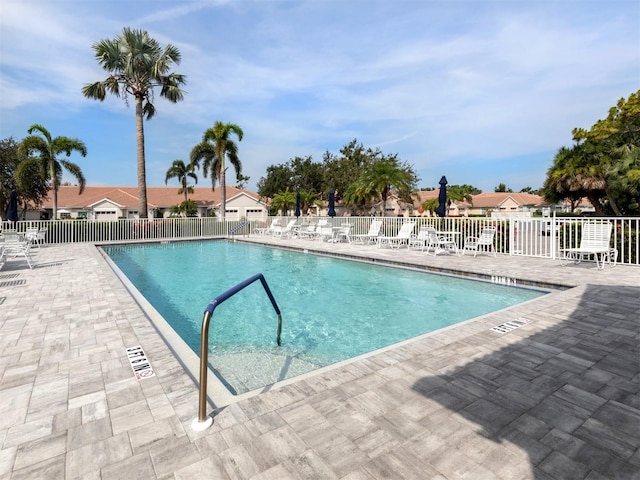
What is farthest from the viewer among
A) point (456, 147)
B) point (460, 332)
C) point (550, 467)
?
point (456, 147)

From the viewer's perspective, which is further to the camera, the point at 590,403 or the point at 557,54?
the point at 557,54

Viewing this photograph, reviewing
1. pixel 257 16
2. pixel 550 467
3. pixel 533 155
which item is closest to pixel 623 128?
pixel 533 155

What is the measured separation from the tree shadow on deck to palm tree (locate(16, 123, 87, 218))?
26.0m

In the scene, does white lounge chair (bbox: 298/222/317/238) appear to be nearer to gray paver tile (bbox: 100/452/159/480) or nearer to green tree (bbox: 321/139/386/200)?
gray paver tile (bbox: 100/452/159/480)

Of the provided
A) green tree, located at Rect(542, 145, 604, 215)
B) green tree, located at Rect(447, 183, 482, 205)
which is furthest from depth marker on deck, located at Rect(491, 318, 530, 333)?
green tree, located at Rect(447, 183, 482, 205)

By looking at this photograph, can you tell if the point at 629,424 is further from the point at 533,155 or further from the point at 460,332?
the point at 533,155

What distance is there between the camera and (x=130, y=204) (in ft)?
135

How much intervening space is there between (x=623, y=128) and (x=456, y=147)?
35.4 feet

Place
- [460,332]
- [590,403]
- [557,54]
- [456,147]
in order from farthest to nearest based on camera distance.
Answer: [456,147] → [557,54] → [460,332] → [590,403]

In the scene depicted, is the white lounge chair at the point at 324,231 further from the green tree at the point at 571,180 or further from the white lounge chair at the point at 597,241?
the green tree at the point at 571,180

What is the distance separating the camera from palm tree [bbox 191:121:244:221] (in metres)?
26.8

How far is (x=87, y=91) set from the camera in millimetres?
18453

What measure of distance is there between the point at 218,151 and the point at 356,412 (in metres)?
27.5

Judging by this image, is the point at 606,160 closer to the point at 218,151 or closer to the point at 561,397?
the point at 561,397
